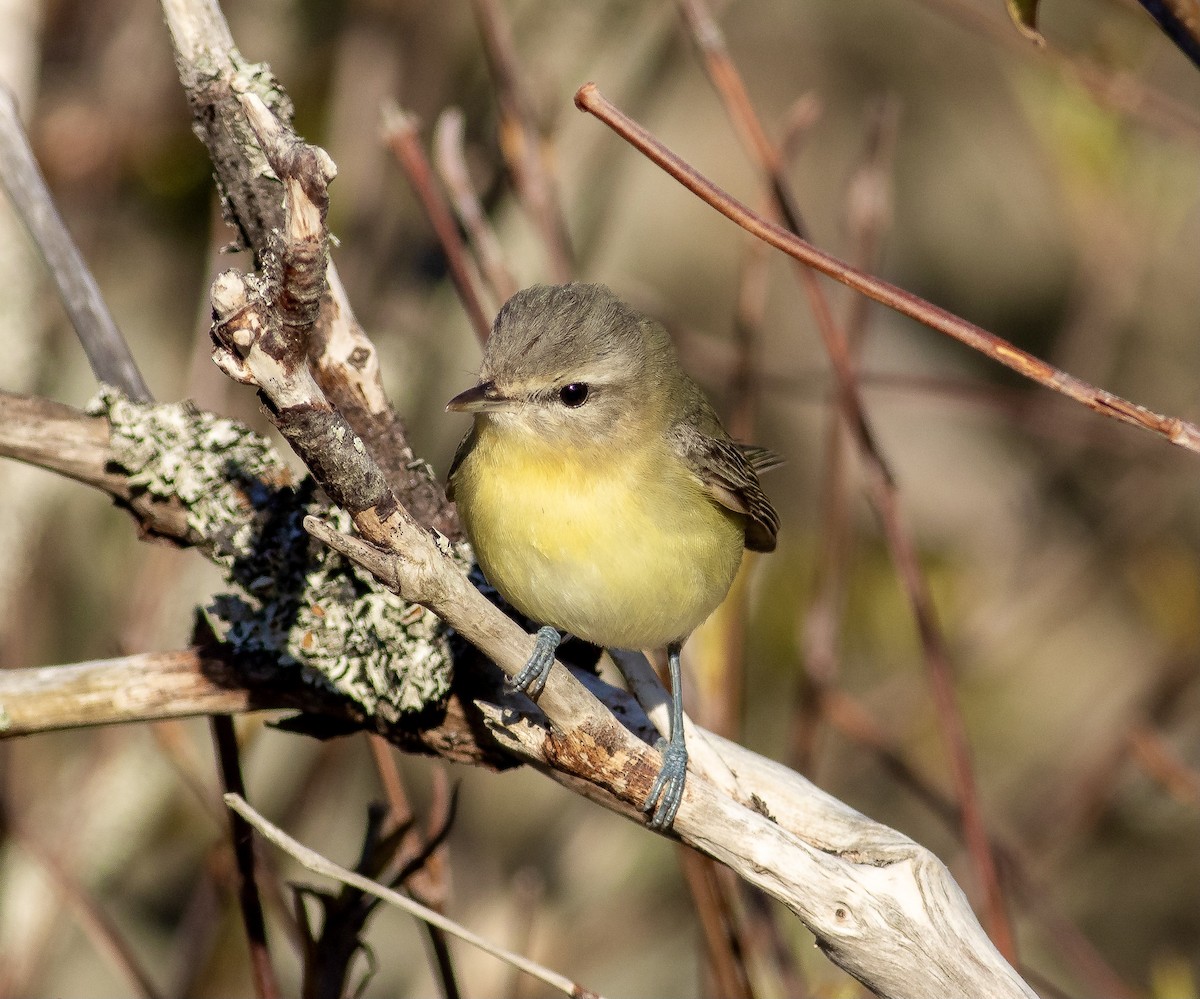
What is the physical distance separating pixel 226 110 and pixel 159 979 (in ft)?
12.9

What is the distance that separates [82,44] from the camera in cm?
501

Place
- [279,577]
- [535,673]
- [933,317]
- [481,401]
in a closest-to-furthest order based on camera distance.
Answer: [933,317] → [535,673] → [279,577] → [481,401]

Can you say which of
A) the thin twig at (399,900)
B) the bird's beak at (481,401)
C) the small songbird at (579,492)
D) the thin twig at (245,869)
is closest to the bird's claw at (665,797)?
the small songbird at (579,492)

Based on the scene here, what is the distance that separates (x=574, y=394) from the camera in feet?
9.28

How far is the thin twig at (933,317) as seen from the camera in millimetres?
1457

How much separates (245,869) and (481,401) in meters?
1.05

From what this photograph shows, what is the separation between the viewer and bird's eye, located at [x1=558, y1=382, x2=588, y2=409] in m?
2.80

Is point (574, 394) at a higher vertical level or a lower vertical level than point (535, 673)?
higher

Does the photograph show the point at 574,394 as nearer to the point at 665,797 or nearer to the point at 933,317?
the point at 665,797

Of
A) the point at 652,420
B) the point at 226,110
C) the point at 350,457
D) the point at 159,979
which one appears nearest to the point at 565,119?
the point at 652,420

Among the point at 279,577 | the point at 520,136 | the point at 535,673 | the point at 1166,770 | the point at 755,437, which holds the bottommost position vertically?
the point at 279,577

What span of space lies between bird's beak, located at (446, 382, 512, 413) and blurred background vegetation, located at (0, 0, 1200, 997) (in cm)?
91

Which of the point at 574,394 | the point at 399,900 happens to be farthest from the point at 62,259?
the point at 399,900

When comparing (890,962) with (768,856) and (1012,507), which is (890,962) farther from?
(1012,507)
